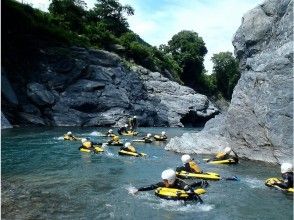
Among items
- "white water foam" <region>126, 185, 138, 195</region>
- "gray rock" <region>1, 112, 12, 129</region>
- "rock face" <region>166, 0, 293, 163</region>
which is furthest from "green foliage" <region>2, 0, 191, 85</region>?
"white water foam" <region>126, 185, 138, 195</region>

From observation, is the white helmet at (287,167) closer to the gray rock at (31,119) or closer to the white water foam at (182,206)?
the white water foam at (182,206)

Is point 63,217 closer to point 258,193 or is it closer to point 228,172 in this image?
point 258,193

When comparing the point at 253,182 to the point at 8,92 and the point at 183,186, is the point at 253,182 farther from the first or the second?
the point at 8,92

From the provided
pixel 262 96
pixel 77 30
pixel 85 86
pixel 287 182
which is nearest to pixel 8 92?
pixel 85 86

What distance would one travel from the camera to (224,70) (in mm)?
97250

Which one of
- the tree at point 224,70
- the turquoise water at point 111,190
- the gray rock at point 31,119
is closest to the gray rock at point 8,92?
the gray rock at point 31,119

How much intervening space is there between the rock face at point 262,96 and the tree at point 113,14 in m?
48.6

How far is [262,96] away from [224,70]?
73.4 meters

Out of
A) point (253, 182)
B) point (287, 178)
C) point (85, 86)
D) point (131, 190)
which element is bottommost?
point (131, 190)

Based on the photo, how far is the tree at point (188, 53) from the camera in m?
84.8

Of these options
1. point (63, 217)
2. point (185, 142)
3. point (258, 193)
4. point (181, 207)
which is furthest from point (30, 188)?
point (185, 142)

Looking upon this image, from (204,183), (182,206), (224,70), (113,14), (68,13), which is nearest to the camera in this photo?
(182,206)

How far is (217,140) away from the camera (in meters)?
29.4

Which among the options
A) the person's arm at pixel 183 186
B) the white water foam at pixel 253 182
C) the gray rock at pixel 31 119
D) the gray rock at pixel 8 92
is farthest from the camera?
the gray rock at pixel 31 119
